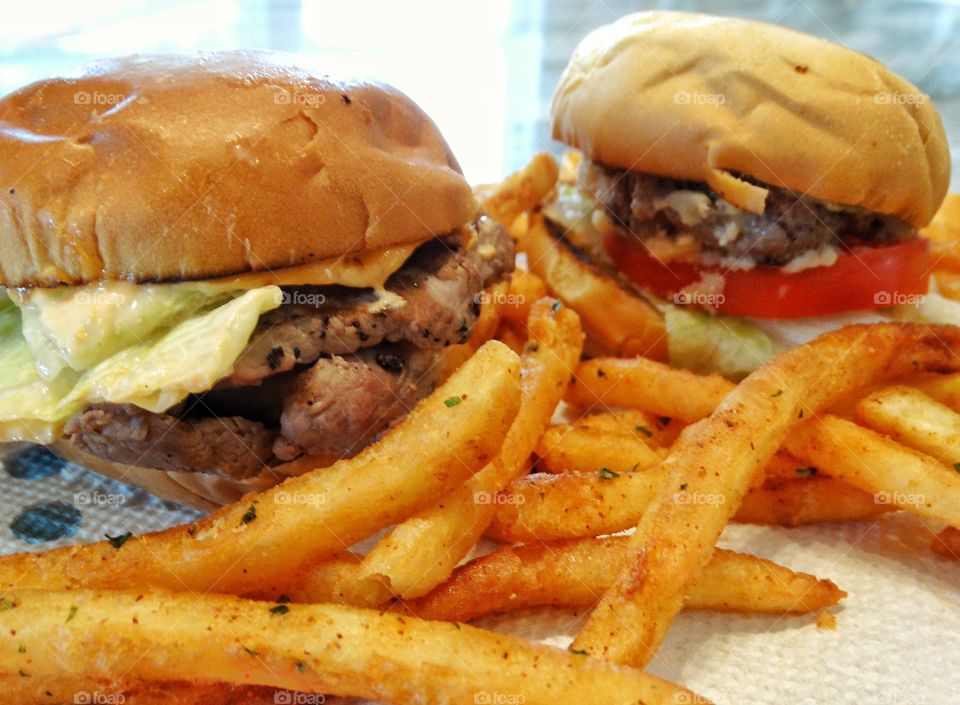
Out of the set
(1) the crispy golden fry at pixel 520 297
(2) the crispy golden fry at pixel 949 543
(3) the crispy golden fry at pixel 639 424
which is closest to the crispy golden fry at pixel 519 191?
(1) the crispy golden fry at pixel 520 297

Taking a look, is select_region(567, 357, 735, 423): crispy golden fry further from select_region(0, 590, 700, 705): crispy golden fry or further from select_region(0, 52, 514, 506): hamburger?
select_region(0, 590, 700, 705): crispy golden fry

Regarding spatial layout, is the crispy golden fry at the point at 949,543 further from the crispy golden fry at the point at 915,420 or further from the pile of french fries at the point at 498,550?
the crispy golden fry at the point at 915,420

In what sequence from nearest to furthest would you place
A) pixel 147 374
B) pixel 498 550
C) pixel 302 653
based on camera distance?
pixel 302 653 → pixel 147 374 → pixel 498 550

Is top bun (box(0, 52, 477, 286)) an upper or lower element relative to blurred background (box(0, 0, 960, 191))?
upper

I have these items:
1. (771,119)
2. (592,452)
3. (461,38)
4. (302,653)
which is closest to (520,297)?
(592,452)

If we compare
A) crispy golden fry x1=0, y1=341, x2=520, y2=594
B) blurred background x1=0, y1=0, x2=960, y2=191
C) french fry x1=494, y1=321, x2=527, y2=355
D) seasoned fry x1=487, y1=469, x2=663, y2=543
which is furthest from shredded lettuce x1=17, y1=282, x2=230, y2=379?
blurred background x1=0, y1=0, x2=960, y2=191

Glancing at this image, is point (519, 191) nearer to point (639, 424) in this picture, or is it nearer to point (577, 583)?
point (639, 424)

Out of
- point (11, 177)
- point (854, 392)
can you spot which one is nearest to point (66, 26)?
point (11, 177)
